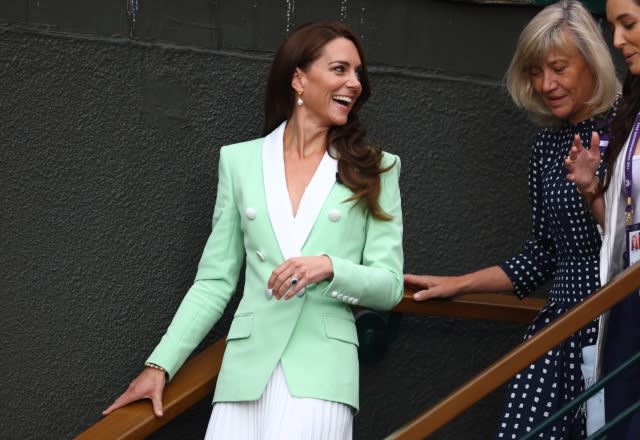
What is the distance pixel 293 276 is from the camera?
336 centimetres

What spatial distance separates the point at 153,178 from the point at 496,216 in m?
1.38

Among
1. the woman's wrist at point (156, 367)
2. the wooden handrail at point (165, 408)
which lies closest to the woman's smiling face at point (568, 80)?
the wooden handrail at point (165, 408)

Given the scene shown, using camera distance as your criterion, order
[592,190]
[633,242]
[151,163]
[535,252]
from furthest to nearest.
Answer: [151,163] → [535,252] → [592,190] → [633,242]

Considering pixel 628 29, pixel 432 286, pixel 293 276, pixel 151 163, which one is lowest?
pixel 432 286

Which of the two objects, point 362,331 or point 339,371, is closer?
point 339,371

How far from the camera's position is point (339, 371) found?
353cm

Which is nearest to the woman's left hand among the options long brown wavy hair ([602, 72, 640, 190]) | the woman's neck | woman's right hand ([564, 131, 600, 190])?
the woman's neck

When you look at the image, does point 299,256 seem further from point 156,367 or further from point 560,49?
point 560,49

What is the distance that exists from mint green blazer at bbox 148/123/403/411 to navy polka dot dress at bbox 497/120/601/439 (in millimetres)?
527

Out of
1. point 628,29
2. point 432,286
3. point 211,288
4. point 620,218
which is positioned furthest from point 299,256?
point 628,29

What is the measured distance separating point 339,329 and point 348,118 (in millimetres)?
751

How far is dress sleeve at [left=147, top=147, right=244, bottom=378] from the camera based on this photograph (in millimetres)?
3730

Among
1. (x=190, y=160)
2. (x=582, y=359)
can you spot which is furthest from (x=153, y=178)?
(x=582, y=359)

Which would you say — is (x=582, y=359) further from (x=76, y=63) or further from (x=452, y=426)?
(x=76, y=63)
